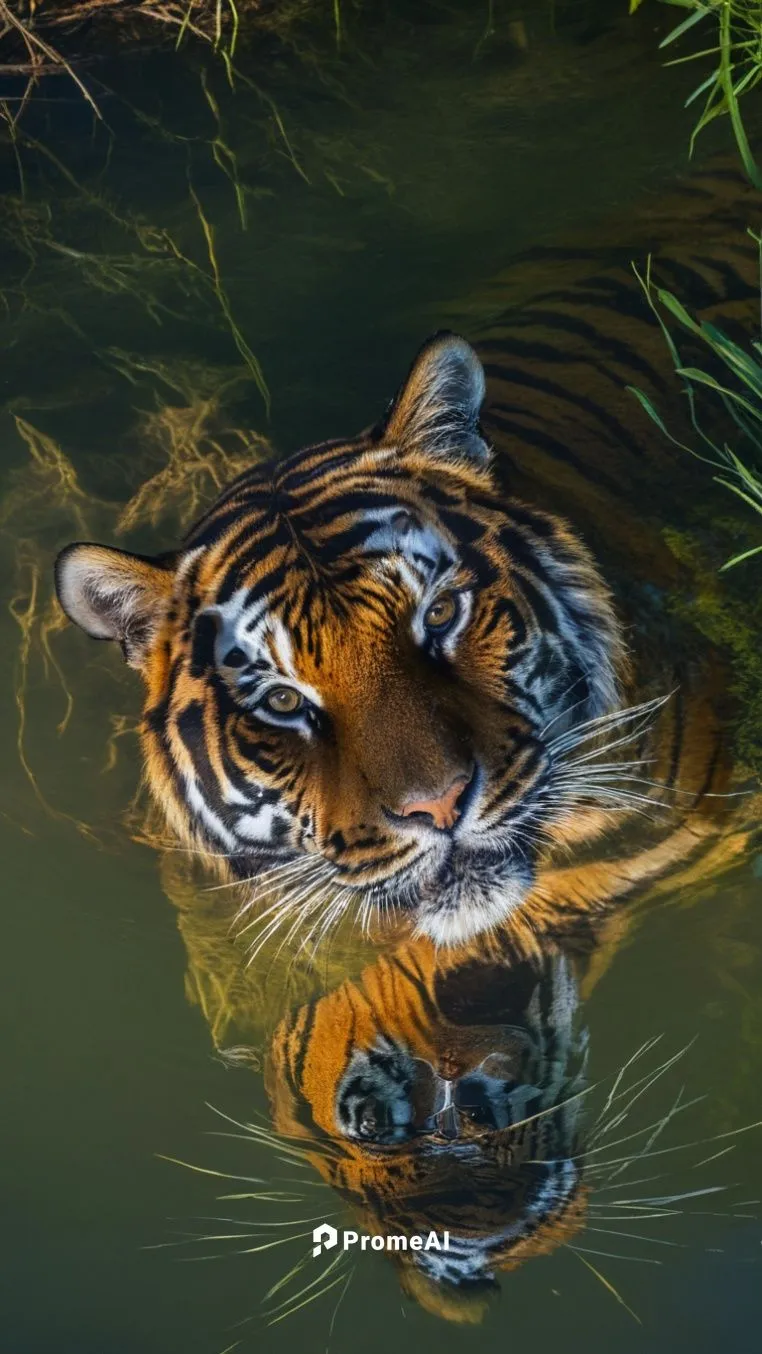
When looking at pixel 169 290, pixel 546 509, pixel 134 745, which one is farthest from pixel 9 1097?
pixel 169 290

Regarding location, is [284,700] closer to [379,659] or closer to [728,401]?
[379,659]

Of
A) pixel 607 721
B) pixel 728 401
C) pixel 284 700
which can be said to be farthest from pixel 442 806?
pixel 728 401

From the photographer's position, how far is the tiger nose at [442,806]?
2.20 m

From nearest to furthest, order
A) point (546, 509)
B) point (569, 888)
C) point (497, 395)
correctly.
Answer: point (569, 888) < point (546, 509) < point (497, 395)

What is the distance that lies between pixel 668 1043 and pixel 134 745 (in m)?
1.24

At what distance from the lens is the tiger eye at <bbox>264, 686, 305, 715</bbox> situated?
7.84ft


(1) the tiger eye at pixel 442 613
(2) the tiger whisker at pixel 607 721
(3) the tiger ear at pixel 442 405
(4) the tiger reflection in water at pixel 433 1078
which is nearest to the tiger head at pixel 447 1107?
(4) the tiger reflection in water at pixel 433 1078

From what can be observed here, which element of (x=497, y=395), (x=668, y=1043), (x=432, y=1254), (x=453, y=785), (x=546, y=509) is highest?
(x=497, y=395)

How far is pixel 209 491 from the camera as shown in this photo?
347 centimetres

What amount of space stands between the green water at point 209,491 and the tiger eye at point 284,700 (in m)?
0.48

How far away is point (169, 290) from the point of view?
13.9 feet

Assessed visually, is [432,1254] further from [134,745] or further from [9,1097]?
[134,745]

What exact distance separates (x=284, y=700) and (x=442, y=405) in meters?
0.63

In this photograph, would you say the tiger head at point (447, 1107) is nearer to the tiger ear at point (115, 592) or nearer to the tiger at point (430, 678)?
the tiger at point (430, 678)
